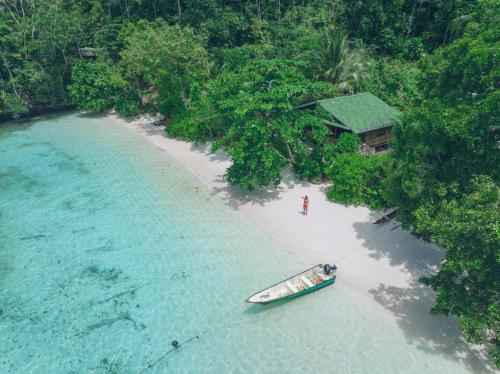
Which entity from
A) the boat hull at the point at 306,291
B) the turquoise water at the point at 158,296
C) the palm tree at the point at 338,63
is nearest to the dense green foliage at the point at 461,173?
the turquoise water at the point at 158,296

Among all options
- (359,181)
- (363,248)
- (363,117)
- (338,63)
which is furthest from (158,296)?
(338,63)

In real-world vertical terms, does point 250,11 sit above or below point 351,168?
above

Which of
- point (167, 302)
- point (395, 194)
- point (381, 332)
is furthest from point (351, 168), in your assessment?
point (167, 302)

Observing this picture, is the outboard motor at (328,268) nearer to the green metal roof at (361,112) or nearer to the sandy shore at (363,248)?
the sandy shore at (363,248)

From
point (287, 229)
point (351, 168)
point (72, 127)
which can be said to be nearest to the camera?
point (287, 229)

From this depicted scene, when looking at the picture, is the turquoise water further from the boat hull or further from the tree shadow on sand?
the tree shadow on sand

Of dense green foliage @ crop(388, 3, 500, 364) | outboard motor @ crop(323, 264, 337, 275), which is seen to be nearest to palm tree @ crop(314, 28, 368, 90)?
dense green foliage @ crop(388, 3, 500, 364)

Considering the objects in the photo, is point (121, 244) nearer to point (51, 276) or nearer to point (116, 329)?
point (51, 276)
